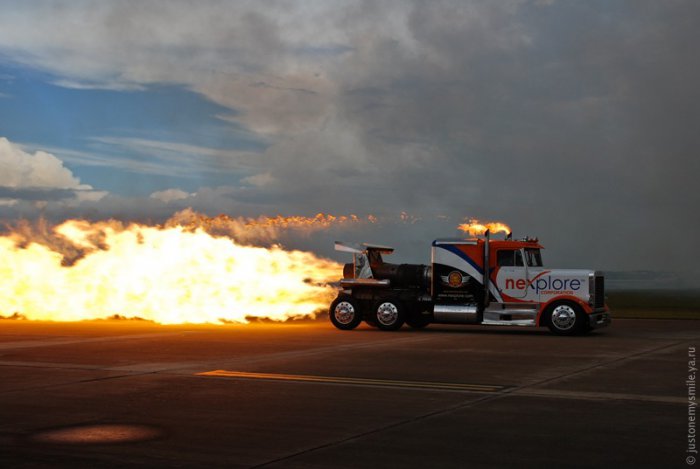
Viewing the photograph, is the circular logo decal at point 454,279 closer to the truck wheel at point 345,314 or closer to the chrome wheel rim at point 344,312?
the truck wheel at point 345,314

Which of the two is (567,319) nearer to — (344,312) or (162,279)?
(344,312)

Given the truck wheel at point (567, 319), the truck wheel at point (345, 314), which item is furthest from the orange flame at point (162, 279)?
the truck wheel at point (567, 319)

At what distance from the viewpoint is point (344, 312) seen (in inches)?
1109

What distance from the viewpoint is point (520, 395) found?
1298 cm

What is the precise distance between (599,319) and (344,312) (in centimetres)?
835

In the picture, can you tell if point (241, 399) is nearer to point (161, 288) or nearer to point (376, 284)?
point (376, 284)

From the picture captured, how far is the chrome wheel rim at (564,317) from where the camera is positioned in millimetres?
25891

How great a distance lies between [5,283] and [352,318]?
1562 centimetres

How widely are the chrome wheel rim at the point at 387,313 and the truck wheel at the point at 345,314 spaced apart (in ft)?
2.72

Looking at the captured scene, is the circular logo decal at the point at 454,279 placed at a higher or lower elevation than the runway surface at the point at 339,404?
higher

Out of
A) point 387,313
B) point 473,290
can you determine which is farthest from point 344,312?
point 473,290

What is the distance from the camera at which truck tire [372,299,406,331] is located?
27562mm

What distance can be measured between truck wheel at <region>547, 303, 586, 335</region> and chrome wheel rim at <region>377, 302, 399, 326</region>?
5.03m

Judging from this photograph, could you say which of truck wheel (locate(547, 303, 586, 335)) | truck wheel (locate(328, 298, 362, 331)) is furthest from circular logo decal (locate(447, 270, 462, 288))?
truck wheel (locate(328, 298, 362, 331))
